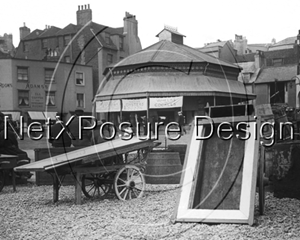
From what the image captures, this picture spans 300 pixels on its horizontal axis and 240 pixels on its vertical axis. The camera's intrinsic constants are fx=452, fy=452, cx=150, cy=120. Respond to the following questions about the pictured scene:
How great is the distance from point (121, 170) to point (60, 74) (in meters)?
40.1

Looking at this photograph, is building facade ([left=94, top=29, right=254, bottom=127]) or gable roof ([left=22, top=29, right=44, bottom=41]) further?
gable roof ([left=22, top=29, right=44, bottom=41])

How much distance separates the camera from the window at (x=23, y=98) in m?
43.3

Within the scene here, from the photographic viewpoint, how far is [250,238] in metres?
5.27

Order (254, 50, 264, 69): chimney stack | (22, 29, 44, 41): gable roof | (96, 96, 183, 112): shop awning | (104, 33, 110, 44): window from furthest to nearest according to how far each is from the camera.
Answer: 1. (22, 29, 44, 41): gable roof
2. (254, 50, 264, 69): chimney stack
3. (104, 33, 110, 44): window
4. (96, 96, 183, 112): shop awning

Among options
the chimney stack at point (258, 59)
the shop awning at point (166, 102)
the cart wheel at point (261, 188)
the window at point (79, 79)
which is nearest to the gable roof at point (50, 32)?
the window at point (79, 79)

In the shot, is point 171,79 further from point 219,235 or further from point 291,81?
point 219,235

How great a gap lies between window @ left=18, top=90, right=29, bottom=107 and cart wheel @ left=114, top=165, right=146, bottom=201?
118 ft

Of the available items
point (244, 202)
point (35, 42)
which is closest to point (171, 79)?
point (35, 42)

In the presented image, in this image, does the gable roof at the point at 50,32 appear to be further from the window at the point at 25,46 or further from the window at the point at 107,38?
the window at the point at 107,38

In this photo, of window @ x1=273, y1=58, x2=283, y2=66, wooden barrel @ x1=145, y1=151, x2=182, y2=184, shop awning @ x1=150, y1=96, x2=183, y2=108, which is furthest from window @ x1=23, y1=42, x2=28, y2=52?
wooden barrel @ x1=145, y1=151, x2=182, y2=184

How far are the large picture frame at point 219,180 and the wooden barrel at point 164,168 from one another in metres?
4.13

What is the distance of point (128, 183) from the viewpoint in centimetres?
898

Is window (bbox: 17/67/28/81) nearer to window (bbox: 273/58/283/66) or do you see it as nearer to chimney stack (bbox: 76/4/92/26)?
chimney stack (bbox: 76/4/92/26)

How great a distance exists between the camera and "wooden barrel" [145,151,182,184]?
11055 mm
